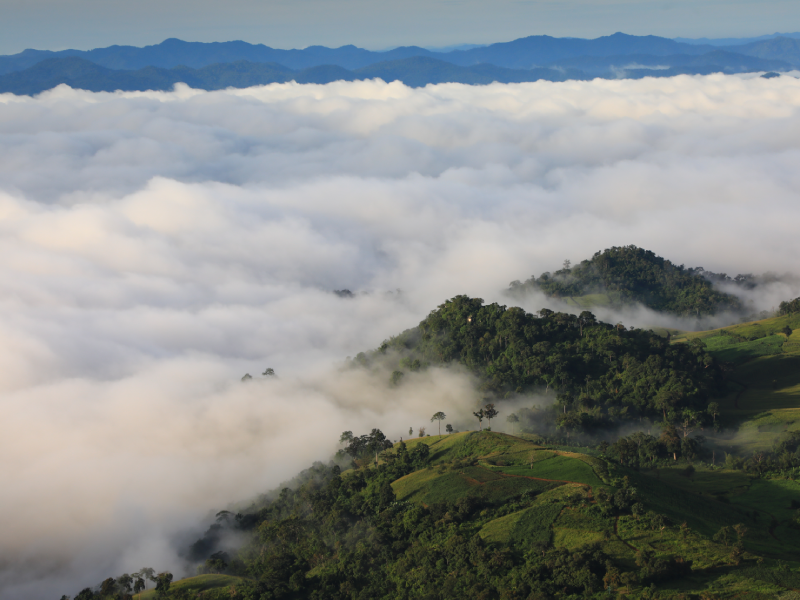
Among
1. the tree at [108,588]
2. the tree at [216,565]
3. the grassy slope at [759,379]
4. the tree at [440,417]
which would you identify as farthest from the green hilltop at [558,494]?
the tree at [440,417]

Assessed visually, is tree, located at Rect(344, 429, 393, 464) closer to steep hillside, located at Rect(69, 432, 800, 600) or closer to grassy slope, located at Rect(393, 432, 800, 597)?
steep hillside, located at Rect(69, 432, 800, 600)

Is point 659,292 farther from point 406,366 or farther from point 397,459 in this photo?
point 397,459

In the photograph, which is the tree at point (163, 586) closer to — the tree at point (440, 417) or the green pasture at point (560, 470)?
the green pasture at point (560, 470)

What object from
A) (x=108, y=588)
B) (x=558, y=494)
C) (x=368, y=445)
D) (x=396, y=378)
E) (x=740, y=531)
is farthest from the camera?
(x=396, y=378)

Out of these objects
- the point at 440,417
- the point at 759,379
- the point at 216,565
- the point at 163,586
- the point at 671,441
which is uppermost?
the point at 440,417

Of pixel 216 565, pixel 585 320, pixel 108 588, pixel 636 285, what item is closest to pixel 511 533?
pixel 216 565

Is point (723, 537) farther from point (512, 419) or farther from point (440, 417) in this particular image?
point (440, 417)

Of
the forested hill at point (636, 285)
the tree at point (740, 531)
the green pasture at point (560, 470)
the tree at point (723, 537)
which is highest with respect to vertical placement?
the forested hill at point (636, 285)
